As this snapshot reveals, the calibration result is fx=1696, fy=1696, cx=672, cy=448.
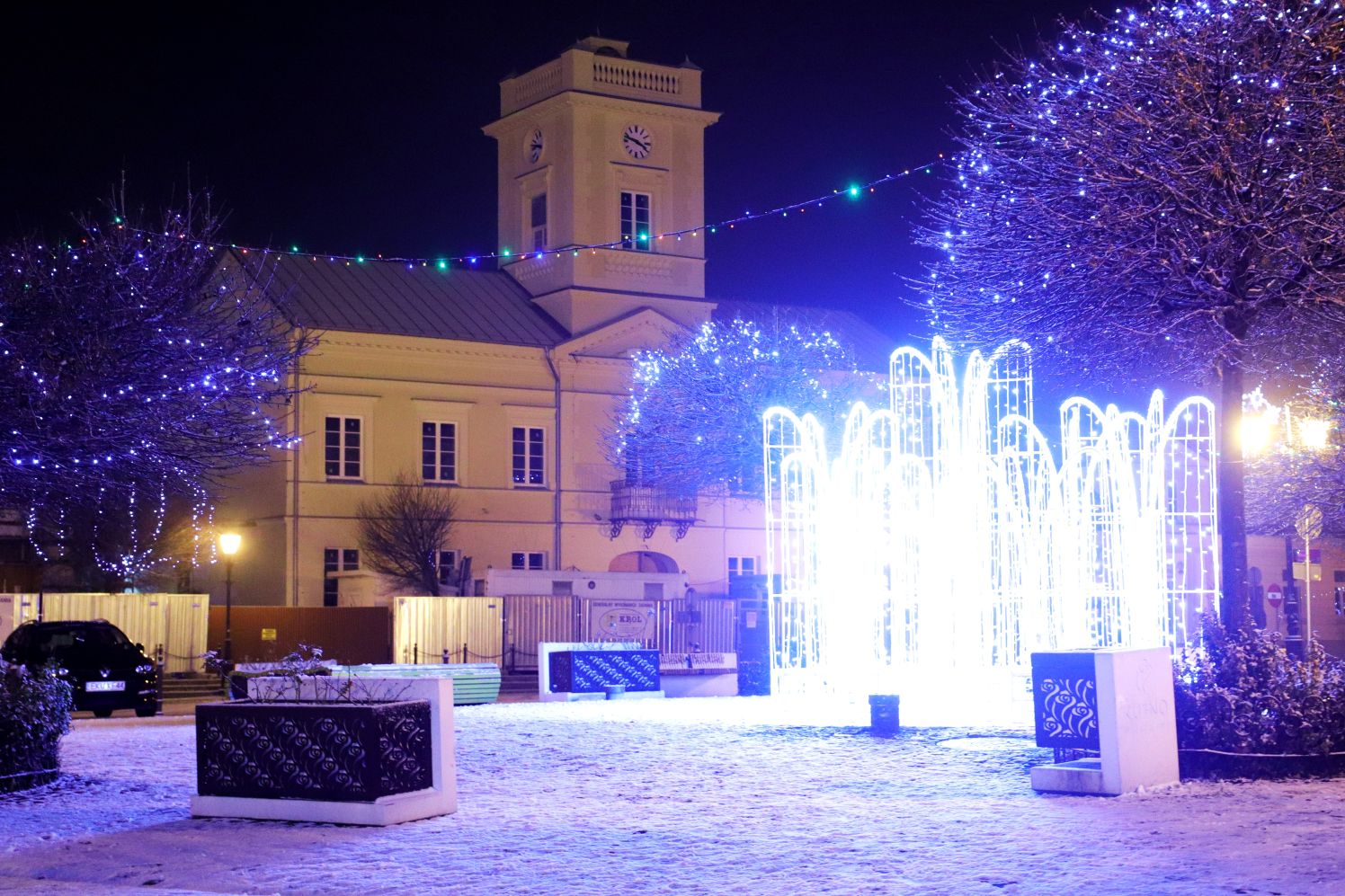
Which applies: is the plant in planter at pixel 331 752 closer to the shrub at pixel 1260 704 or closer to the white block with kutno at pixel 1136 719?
the white block with kutno at pixel 1136 719

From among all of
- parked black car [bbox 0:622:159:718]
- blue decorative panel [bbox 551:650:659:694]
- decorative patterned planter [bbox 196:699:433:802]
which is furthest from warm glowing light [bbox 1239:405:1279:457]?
decorative patterned planter [bbox 196:699:433:802]

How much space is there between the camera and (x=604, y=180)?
5353 cm

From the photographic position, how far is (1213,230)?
49.9 feet

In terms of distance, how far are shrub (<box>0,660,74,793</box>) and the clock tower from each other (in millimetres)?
38196

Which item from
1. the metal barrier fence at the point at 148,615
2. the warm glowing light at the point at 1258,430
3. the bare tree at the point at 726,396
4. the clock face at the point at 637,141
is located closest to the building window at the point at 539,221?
the clock face at the point at 637,141

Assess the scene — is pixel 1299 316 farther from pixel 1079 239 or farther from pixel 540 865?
pixel 540 865

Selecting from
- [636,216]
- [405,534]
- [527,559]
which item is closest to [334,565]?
[405,534]

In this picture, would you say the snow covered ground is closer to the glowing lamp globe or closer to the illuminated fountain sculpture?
the illuminated fountain sculpture

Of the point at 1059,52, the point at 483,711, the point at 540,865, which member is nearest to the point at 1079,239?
the point at 1059,52

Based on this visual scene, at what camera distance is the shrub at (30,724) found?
47.6ft

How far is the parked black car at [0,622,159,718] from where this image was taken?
2714 cm

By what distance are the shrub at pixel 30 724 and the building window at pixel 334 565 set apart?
33077mm

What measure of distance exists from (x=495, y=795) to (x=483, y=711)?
34.2ft

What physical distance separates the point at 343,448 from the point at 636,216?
12462 mm
